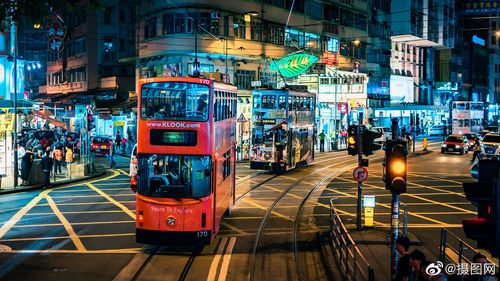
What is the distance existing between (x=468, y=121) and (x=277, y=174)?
115 ft

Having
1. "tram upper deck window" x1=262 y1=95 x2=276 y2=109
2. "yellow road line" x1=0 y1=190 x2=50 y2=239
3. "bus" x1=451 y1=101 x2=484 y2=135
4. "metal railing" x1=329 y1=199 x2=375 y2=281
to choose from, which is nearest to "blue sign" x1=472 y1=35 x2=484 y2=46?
"bus" x1=451 y1=101 x2=484 y2=135

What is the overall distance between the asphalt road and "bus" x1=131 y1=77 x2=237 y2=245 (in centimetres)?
78

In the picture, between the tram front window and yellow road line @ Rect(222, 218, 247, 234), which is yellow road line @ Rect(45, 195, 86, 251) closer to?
the tram front window

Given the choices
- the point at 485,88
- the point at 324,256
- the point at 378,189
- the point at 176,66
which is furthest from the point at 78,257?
the point at 485,88

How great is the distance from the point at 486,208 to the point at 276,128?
25.0 meters

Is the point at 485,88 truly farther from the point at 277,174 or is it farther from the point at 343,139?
the point at 277,174

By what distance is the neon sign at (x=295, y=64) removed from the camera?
4250 centimetres

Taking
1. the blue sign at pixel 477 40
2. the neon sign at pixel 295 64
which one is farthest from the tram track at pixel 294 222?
the blue sign at pixel 477 40

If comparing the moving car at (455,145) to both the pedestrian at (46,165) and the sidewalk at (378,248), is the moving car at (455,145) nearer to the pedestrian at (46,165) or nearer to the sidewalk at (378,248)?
the pedestrian at (46,165)

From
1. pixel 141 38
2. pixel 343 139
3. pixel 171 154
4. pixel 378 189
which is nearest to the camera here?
pixel 171 154

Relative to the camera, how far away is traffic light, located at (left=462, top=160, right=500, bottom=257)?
521 cm

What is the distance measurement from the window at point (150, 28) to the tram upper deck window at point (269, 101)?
18.8 m

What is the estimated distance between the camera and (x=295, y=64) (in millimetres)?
42812

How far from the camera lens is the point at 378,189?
26.5 meters
